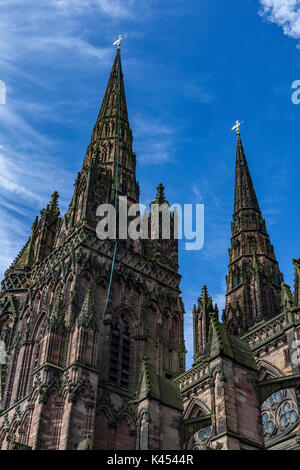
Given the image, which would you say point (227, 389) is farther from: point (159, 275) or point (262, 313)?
point (262, 313)

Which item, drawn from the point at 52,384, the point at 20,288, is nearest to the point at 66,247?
the point at 20,288

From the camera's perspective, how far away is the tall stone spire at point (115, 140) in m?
39.7

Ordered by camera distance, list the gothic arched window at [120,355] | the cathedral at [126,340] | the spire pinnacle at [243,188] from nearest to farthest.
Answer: the cathedral at [126,340]
the gothic arched window at [120,355]
the spire pinnacle at [243,188]

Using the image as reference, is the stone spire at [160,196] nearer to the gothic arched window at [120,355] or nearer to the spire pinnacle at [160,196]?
the spire pinnacle at [160,196]

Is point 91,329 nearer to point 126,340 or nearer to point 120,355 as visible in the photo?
point 120,355

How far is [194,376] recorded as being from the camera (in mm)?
28797

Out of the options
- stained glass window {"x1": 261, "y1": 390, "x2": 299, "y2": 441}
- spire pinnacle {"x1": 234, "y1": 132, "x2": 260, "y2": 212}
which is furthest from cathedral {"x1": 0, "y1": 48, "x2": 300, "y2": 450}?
spire pinnacle {"x1": 234, "y1": 132, "x2": 260, "y2": 212}

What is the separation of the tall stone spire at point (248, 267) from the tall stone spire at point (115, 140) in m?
9.24

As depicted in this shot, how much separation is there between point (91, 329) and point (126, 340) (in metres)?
3.99

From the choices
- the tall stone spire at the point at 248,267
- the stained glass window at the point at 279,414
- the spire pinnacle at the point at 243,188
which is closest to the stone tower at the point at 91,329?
the stained glass window at the point at 279,414

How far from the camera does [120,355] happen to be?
3084cm

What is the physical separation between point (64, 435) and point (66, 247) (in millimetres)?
11428
